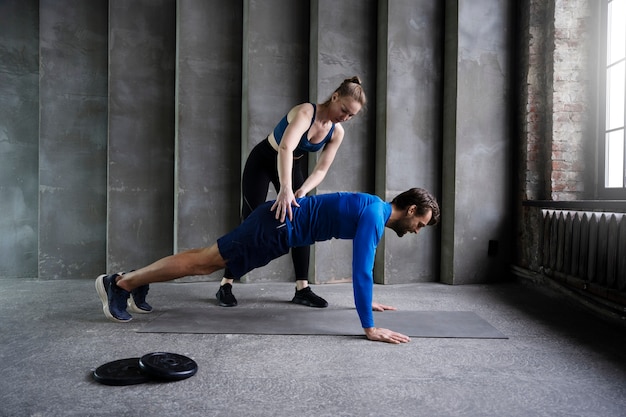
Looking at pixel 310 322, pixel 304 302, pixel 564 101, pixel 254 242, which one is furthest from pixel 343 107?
pixel 564 101

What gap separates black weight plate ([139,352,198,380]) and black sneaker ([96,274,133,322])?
2.72 ft

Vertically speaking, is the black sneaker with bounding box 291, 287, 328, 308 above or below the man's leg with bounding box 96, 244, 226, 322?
below

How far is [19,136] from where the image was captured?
4.05m

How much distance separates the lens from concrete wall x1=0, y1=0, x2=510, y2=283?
399 centimetres

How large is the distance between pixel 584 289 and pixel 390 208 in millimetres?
1580

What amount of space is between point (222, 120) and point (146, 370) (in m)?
2.76

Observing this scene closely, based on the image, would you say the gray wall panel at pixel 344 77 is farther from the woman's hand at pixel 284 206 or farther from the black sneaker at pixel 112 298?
the black sneaker at pixel 112 298

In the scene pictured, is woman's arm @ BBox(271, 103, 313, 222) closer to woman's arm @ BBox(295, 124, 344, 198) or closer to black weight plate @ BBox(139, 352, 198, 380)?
woman's arm @ BBox(295, 124, 344, 198)

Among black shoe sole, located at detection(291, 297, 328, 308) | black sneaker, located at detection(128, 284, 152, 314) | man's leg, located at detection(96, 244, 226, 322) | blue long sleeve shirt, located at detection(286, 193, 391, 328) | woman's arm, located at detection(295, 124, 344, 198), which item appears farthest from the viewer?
black shoe sole, located at detection(291, 297, 328, 308)

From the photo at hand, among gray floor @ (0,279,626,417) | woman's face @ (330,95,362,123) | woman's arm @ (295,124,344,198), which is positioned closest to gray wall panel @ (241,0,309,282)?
woman's arm @ (295,124,344,198)

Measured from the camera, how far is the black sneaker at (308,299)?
10.1 feet

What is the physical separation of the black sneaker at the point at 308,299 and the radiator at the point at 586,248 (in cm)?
166

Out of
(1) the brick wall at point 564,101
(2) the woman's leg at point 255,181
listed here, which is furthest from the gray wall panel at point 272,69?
(1) the brick wall at point 564,101

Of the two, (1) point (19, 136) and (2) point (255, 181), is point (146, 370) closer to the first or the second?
(2) point (255, 181)
